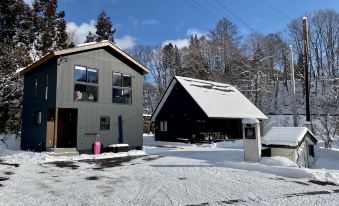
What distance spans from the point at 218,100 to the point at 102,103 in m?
15.1

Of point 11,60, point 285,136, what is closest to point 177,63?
point 11,60

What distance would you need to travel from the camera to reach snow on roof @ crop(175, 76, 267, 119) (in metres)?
28.4

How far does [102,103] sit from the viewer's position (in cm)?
1905

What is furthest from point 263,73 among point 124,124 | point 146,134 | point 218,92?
point 124,124

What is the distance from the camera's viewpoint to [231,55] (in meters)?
51.9

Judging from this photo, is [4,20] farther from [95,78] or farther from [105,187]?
[105,187]

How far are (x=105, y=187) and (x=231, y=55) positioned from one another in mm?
45815

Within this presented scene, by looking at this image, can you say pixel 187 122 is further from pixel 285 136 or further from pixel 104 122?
pixel 285 136

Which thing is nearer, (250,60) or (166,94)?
(166,94)

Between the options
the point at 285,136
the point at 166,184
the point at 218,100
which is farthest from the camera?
the point at 218,100

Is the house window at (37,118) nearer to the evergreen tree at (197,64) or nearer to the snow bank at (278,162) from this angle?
the snow bank at (278,162)

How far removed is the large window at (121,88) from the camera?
19.9 m

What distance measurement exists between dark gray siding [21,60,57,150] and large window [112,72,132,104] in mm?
3772

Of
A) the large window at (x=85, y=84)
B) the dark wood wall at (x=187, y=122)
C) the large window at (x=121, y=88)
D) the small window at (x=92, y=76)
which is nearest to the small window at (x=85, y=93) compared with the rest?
the large window at (x=85, y=84)
